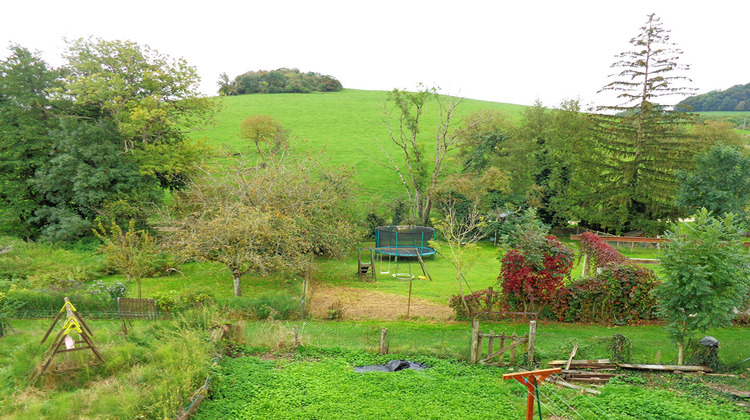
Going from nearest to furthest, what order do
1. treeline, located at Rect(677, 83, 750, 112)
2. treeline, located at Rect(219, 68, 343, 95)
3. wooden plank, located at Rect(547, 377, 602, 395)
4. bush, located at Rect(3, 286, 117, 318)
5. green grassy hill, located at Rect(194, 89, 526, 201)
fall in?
wooden plank, located at Rect(547, 377, 602, 395) → bush, located at Rect(3, 286, 117, 318) → green grassy hill, located at Rect(194, 89, 526, 201) → treeline, located at Rect(219, 68, 343, 95) → treeline, located at Rect(677, 83, 750, 112)

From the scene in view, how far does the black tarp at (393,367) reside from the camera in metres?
10.5

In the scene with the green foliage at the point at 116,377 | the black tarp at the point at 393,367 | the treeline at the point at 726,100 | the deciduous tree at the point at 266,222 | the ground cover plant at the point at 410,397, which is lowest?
the black tarp at the point at 393,367

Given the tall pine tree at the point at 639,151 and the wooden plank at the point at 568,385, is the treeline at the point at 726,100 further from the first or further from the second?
the wooden plank at the point at 568,385

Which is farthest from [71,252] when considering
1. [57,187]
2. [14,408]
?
[14,408]

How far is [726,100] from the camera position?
8075 centimetres

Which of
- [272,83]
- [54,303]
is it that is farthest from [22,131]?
[272,83]

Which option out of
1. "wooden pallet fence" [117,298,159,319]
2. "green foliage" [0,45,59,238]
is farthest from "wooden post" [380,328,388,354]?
"green foliage" [0,45,59,238]

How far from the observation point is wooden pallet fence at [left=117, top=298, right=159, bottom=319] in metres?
13.5

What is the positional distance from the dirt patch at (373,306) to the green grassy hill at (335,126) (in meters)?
20.5

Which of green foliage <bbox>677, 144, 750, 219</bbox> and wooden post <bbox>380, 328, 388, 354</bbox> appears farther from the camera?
green foliage <bbox>677, 144, 750, 219</bbox>

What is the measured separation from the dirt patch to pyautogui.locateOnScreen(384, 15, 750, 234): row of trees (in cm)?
1182

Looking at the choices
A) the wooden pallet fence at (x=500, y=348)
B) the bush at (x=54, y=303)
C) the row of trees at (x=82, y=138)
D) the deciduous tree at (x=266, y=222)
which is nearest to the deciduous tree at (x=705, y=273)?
the wooden pallet fence at (x=500, y=348)

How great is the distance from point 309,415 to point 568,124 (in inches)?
1255

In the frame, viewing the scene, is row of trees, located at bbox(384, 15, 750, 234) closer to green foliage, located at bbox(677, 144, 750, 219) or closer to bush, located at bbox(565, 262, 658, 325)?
green foliage, located at bbox(677, 144, 750, 219)
